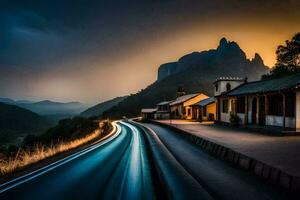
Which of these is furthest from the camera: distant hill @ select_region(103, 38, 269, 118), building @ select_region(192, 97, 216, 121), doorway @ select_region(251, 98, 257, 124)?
distant hill @ select_region(103, 38, 269, 118)

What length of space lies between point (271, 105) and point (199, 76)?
405 feet

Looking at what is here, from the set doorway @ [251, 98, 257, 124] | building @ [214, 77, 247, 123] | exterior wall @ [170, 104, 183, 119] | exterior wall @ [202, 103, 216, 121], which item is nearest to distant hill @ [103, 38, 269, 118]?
exterior wall @ [170, 104, 183, 119]

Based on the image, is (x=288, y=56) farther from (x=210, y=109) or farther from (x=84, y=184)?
(x=84, y=184)

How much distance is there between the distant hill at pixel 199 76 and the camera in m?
118

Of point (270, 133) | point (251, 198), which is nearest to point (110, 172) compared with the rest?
point (251, 198)

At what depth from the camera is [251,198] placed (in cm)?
609

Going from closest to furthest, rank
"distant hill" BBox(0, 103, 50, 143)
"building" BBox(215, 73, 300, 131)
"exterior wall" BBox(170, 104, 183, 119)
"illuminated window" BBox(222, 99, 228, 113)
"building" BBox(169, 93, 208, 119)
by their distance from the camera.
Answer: "building" BBox(215, 73, 300, 131) < "illuminated window" BBox(222, 99, 228, 113) < "building" BBox(169, 93, 208, 119) < "exterior wall" BBox(170, 104, 183, 119) < "distant hill" BBox(0, 103, 50, 143)

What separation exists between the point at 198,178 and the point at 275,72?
2222 inches

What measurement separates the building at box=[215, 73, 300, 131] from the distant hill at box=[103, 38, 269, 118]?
73.8m

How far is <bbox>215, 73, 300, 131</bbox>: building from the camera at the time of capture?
1944cm

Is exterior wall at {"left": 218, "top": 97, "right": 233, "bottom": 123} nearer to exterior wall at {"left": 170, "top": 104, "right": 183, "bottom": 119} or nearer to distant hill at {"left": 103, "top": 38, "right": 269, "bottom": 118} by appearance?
exterior wall at {"left": 170, "top": 104, "right": 183, "bottom": 119}

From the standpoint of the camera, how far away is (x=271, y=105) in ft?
74.7

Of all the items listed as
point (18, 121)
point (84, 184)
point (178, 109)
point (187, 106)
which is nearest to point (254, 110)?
point (84, 184)

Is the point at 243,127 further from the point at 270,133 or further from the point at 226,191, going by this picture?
Answer: the point at 226,191
